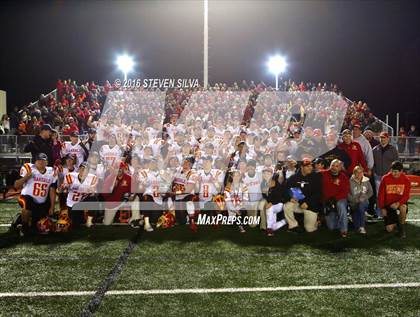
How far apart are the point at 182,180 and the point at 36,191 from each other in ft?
8.27

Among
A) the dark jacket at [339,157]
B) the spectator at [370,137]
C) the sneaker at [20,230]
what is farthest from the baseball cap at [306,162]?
the sneaker at [20,230]

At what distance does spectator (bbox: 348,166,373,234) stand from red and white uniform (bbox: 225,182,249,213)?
1766 millimetres

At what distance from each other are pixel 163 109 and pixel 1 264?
425 inches

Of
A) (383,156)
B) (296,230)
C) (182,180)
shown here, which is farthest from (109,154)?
(383,156)

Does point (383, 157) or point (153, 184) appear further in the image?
point (383, 157)

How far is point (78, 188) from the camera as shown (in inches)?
317

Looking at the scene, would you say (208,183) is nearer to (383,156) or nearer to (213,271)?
(213,271)

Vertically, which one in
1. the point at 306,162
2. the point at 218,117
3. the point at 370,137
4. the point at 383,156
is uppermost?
the point at 218,117

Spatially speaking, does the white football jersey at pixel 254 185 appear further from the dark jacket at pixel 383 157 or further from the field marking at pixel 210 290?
the field marking at pixel 210 290

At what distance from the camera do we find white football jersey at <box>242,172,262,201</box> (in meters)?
7.92

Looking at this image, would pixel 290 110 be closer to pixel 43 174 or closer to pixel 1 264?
pixel 43 174

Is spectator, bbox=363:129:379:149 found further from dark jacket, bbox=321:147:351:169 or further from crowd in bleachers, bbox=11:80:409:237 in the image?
dark jacket, bbox=321:147:351:169

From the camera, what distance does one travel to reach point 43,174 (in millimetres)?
7637

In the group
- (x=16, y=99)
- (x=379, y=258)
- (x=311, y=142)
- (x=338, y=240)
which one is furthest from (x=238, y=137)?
(x=16, y=99)
